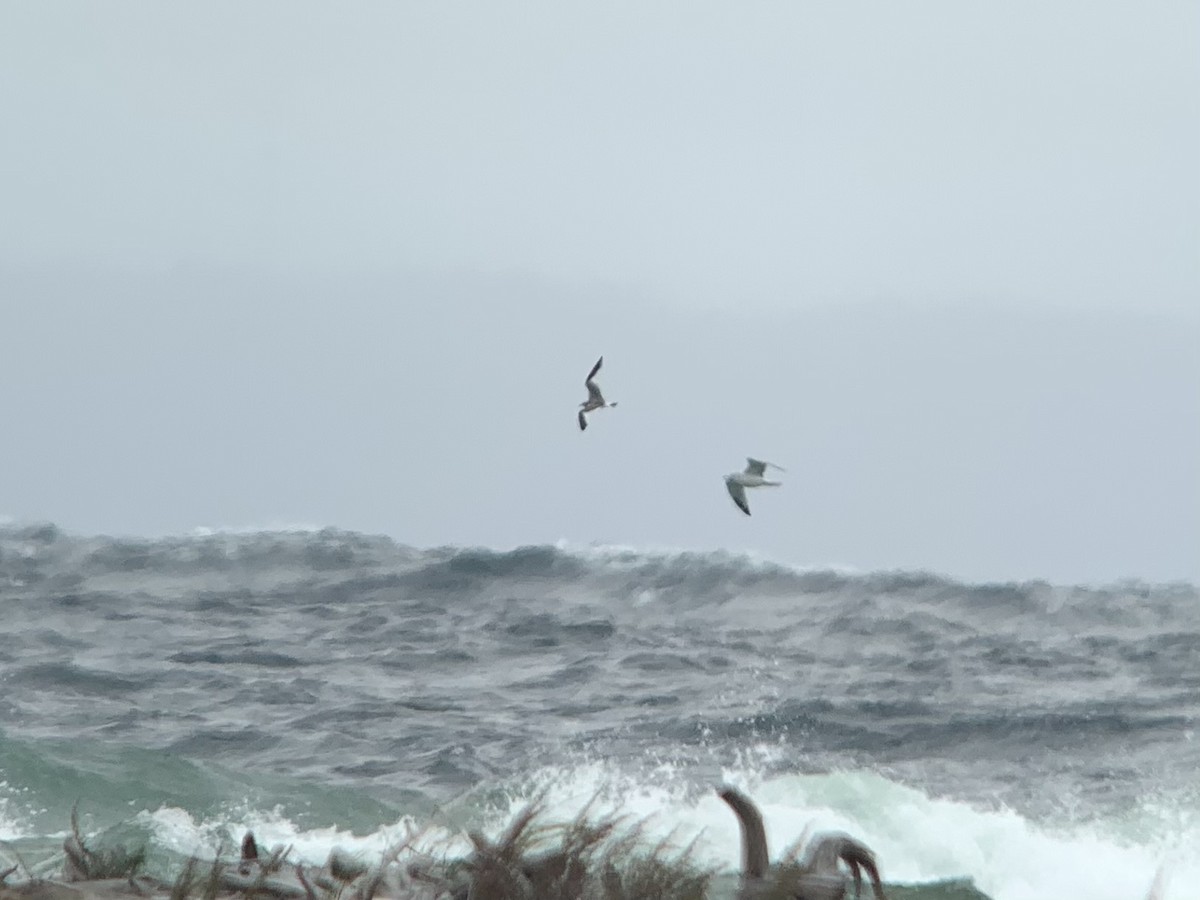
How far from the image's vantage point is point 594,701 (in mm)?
14570

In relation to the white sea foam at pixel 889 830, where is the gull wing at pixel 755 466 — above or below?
above

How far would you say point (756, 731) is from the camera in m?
14.1

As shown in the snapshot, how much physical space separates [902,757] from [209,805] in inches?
224

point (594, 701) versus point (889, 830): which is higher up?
point (594, 701)

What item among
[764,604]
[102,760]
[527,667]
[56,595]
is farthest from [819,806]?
[56,595]

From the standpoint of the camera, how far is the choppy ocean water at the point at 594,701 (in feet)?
41.0

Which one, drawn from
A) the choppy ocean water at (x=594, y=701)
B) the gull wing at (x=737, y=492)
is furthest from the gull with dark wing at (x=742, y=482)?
the choppy ocean water at (x=594, y=701)

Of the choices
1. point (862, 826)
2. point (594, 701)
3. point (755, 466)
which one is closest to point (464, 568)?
point (594, 701)

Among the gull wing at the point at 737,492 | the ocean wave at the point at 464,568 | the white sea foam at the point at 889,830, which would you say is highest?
the gull wing at the point at 737,492

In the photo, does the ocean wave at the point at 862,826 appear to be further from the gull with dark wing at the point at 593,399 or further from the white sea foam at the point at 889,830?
the gull with dark wing at the point at 593,399

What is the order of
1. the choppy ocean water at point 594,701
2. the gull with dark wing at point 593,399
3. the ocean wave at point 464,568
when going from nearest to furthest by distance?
the gull with dark wing at point 593,399
the choppy ocean water at point 594,701
the ocean wave at point 464,568

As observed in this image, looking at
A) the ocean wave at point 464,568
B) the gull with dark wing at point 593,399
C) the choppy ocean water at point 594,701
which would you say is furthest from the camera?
the ocean wave at point 464,568

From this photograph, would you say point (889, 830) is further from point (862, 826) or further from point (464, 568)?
point (464, 568)

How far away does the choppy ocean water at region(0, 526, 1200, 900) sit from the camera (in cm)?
1250
